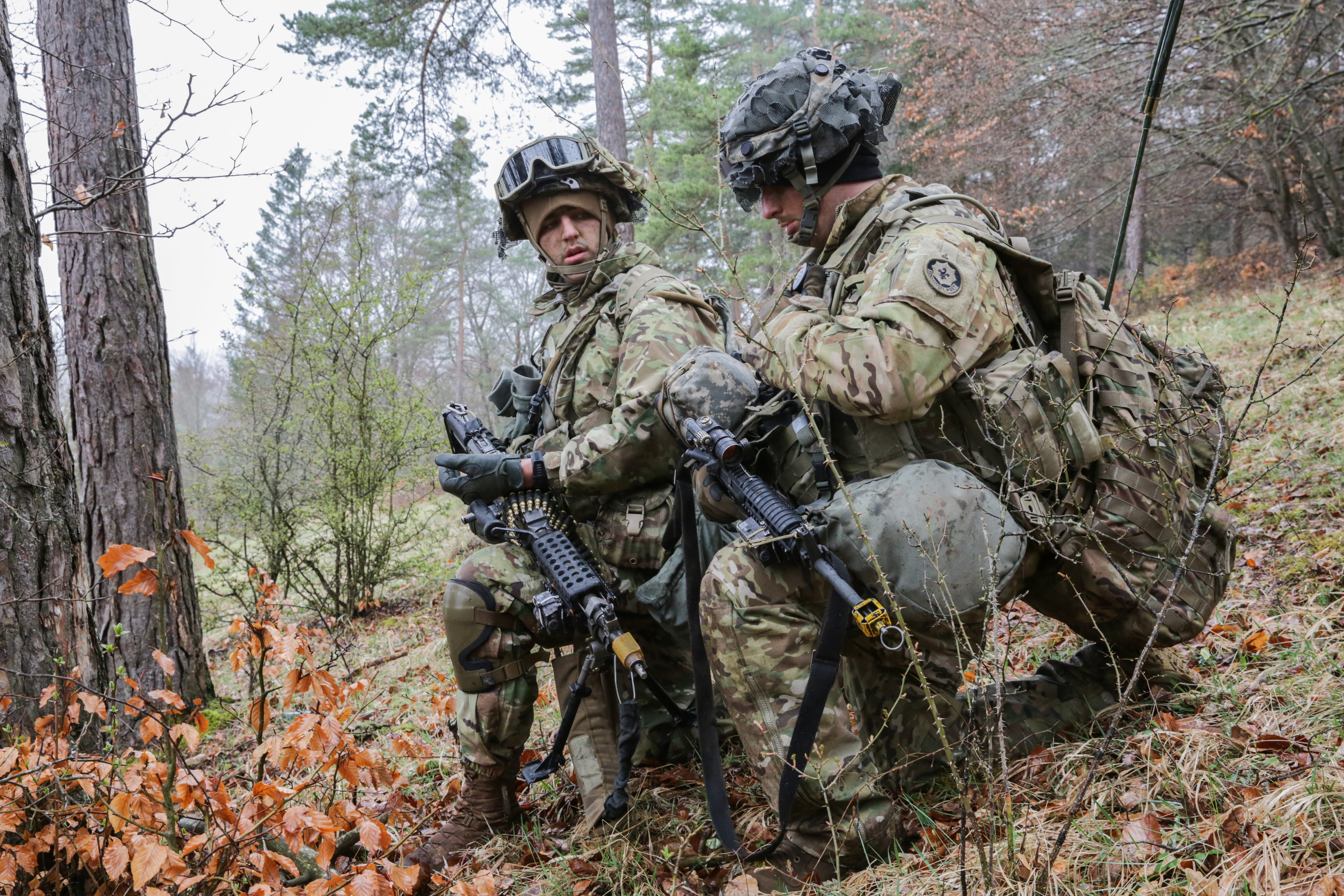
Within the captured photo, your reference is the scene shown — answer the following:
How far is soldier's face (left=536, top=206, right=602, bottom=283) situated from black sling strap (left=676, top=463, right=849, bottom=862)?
4.41 feet

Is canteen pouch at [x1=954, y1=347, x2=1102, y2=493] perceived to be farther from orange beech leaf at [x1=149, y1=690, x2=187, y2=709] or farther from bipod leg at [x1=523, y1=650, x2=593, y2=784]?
orange beech leaf at [x1=149, y1=690, x2=187, y2=709]

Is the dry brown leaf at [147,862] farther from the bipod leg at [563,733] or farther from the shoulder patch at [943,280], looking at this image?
the shoulder patch at [943,280]

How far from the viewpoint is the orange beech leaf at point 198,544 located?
180 centimetres

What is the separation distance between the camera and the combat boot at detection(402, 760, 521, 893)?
297cm

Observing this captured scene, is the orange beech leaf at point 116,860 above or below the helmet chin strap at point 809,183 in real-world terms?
below

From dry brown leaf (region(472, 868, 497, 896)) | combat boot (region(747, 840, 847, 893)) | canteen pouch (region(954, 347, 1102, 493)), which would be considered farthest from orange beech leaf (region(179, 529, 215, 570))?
canteen pouch (region(954, 347, 1102, 493))

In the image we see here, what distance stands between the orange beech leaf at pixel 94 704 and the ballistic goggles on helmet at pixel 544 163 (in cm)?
246

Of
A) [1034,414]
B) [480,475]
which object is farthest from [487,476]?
[1034,414]

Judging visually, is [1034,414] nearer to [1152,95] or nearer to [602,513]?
[1152,95]

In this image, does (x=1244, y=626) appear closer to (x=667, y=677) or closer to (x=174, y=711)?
(x=667, y=677)

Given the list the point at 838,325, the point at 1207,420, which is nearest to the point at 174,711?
the point at 838,325

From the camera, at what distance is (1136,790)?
2.25 metres

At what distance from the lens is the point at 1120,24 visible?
9.69 metres

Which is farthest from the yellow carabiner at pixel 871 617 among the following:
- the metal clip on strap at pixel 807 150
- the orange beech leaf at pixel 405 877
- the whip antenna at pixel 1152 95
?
the metal clip on strap at pixel 807 150
